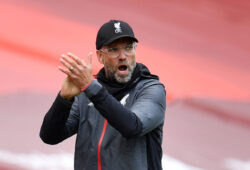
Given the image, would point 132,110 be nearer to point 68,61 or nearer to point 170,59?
point 68,61

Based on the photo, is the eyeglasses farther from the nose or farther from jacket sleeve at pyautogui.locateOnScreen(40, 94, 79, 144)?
jacket sleeve at pyautogui.locateOnScreen(40, 94, 79, 144)

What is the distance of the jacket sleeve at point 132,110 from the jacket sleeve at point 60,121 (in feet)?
0.77

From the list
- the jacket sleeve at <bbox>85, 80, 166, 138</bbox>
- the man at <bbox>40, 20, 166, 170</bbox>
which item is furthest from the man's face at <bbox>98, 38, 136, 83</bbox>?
the jacket sleeve at <bbox>85, 80, 166, 138</bbox>

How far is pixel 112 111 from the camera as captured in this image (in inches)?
76.9

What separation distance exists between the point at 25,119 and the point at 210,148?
1.49 meters

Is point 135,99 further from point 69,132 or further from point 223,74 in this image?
point 223,74

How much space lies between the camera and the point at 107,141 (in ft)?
7.05

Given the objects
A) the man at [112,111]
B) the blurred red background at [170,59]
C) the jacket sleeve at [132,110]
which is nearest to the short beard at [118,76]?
the man at [112,111]

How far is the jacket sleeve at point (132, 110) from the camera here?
1.96 m

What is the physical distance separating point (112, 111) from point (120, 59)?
1.28ft

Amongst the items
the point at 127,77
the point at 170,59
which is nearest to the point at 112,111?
Result: the point at 127,77

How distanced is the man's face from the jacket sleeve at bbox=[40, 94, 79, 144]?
0.22 m

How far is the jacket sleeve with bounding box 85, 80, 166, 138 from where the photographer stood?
6.43 feet

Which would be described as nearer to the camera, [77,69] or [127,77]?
[77,69]
